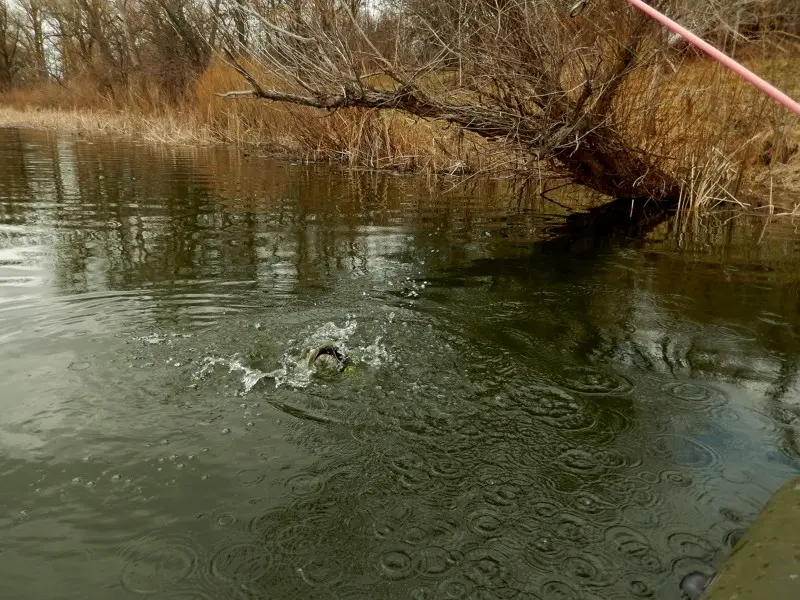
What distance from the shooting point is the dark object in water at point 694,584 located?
1.92 metres

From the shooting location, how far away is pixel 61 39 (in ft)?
117

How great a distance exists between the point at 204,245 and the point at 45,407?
138 inches

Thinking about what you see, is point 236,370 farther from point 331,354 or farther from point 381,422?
point 381,422

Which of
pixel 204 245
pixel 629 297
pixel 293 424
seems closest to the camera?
pixel 293 424

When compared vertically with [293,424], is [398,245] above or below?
above

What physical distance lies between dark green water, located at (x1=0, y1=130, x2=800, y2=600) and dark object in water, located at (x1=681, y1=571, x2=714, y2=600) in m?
0.05

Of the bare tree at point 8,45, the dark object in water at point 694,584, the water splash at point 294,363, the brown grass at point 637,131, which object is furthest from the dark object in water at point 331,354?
the bare tree at point 8,45

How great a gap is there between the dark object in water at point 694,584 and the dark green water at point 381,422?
45 millimetres

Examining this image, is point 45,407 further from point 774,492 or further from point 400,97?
point 400,97

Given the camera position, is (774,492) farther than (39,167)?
No

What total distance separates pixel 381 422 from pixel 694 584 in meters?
1.44

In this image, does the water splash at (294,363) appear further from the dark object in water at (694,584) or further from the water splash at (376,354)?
the dark object in water at (694,584)

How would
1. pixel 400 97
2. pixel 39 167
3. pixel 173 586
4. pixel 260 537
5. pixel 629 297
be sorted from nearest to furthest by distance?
pixel 173 586 < pixel 260 537 < pixel 629 297 < pixel 400 97 < pixel 39 167

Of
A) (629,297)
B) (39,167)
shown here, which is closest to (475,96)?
(629,297)
